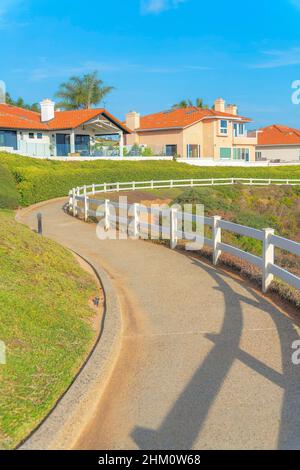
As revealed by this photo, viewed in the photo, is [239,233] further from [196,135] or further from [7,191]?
[196,135]

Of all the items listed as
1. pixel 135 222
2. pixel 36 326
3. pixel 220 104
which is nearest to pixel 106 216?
pixel 135 222

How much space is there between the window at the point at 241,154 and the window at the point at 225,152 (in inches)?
48.5

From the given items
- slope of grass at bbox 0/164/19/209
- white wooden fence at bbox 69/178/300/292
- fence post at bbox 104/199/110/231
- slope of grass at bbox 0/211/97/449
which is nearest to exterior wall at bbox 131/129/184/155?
slope of grass at bbox 0/164/19/209

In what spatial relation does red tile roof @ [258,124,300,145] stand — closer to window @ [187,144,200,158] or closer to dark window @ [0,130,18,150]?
window @ [187,144,200,158]

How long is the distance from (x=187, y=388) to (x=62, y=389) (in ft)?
4.18

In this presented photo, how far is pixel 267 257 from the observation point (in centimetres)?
943

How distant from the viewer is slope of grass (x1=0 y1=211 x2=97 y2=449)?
5148mm

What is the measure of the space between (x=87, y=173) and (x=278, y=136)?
50.3 metres

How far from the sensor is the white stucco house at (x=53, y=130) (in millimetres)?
46513

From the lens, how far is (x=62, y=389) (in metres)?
5.59

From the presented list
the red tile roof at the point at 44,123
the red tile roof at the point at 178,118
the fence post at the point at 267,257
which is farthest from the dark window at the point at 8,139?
the fence post at the point at 267,257

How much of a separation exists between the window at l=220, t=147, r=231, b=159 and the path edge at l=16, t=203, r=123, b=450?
56899 millimetres
